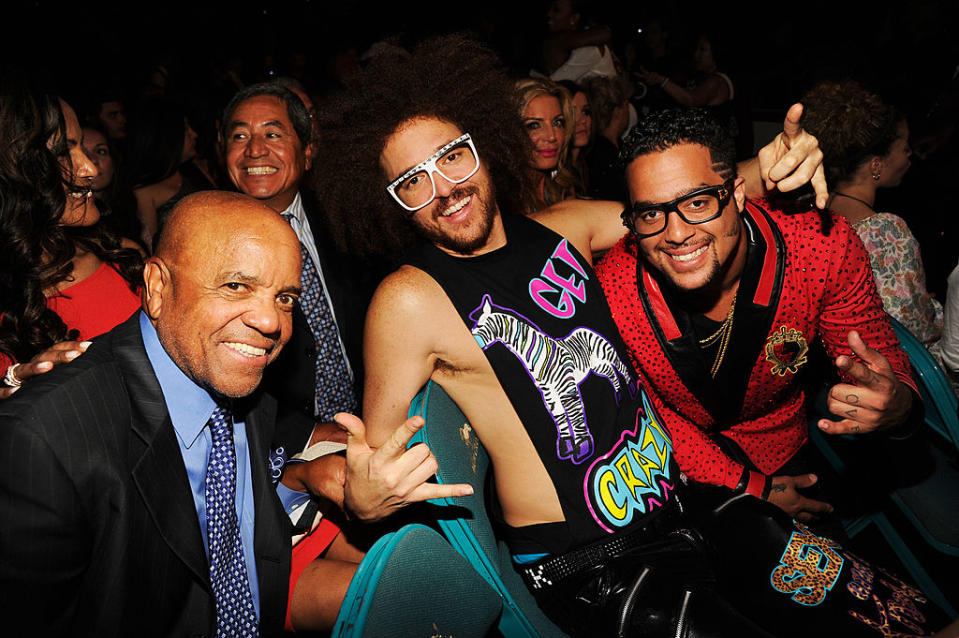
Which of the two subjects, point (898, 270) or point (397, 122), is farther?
point (898, 270)

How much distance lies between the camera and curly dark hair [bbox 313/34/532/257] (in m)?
2.81

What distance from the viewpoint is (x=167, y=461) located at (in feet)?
5.49

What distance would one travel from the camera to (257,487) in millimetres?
2037

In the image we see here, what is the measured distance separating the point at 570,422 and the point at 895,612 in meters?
1.23

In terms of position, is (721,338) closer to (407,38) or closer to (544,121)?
(544,121)

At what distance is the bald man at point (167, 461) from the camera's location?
1396 millimetres

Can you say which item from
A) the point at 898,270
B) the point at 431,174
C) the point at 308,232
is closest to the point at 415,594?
the point at 431,174

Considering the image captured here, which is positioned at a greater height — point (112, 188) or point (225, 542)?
point (112, 188)

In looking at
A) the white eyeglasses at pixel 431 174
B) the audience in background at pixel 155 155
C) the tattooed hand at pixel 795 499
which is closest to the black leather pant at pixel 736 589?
the tattooed hand at pixel 795 499

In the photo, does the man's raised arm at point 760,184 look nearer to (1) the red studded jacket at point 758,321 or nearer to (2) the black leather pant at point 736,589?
(1) the red studded jacket at point 758,321

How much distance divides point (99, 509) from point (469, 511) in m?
1.03

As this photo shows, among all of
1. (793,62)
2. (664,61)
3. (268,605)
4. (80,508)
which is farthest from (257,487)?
(793,62)

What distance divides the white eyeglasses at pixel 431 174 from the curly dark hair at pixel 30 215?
1.27 m

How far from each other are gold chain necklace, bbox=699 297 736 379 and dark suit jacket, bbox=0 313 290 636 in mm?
2042
